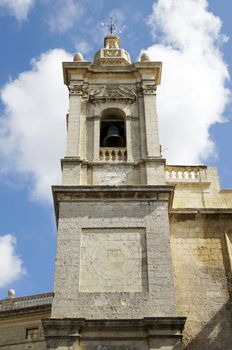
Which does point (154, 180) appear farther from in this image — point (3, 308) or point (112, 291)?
point (3, 308)

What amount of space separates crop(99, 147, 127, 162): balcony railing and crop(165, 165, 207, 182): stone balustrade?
57.4 inches

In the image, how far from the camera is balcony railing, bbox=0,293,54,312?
77.8 feet

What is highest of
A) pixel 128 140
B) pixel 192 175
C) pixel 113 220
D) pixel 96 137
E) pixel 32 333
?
pixel 96 137

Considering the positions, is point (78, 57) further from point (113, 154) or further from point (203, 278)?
point (203, 278)

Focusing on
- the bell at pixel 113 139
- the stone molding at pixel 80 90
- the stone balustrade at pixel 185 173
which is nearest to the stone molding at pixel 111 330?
the stone balustrade at pixel 185 173

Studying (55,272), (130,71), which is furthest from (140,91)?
(55,272)

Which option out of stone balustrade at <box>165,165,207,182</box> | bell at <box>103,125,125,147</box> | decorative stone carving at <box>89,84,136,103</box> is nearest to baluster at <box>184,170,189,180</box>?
stone balustrade at <box>165,165,207,182</box>

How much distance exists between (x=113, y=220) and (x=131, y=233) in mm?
604

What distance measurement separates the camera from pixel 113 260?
14.7 metres

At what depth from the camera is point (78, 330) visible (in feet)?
43.6

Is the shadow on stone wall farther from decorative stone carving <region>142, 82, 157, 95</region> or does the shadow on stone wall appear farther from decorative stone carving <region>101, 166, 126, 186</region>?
decorative stone carving <region>142, 82, 157, 95</region>

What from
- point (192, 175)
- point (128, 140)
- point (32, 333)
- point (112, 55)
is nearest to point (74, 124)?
point (128, 140)

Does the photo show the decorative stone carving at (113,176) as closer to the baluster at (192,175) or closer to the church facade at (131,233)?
the church facade at (131,233)

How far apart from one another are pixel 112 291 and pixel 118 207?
2.55m
